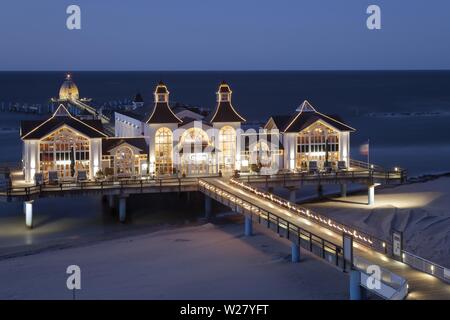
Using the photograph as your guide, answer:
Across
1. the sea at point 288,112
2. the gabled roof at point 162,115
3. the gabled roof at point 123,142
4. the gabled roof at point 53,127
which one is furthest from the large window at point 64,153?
the gabled roof at point 162,115

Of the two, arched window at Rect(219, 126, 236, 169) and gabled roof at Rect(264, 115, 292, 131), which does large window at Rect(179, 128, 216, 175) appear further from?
gabled roof at Rect(264, 115, 292, 131)

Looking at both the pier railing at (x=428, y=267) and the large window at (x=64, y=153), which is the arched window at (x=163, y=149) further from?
the pier railing at (x=428, y=267)

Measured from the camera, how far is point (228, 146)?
154 ft

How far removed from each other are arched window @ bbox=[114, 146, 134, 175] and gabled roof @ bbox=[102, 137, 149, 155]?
14.2 inches

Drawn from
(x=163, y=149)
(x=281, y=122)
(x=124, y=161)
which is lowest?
(x=124, y=161)

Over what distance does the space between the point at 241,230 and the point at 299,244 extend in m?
8.42

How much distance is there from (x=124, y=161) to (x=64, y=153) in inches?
131

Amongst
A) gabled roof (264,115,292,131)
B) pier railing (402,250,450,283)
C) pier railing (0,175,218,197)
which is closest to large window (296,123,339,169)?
gabled roof (264,115,292,131)

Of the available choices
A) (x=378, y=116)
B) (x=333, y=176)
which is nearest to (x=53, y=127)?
(x=333, y=176)

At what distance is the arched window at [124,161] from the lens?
4478 cm

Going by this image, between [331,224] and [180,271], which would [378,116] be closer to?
[331,224]

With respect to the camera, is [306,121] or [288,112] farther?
[288,112]

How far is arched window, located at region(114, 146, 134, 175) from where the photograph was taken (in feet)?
147
